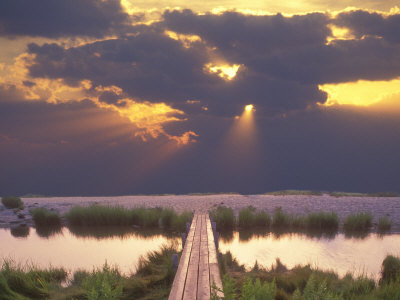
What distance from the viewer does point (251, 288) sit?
171 inches

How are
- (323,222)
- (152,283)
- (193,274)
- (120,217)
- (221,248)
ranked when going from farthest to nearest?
(120,217)
(323,222)
(221,248)
(152,283)
(193,274)

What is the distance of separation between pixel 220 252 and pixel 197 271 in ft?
8.13

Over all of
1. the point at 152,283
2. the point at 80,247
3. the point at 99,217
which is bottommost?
the point at 80,247

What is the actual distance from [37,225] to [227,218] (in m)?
8.60

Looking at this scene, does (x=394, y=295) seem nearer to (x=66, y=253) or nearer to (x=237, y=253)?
(x=237, y=253)

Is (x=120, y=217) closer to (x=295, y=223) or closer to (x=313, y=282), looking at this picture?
(x=295, y=223)

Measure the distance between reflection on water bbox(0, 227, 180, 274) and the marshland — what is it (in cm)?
3

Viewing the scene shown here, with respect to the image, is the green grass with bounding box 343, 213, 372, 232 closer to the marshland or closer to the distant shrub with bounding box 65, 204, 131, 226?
the marshland

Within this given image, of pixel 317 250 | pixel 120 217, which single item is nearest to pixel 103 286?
pixel 317 250

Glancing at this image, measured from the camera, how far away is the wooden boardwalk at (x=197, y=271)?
494 centimetres

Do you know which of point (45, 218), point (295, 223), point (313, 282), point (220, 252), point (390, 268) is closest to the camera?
point (313, 282)

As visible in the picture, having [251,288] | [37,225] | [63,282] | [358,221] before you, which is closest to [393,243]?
[358,221]

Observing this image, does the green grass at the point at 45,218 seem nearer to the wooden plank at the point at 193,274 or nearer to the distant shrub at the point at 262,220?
the distant shrub at the point at 262,220

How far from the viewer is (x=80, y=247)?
11.5m
